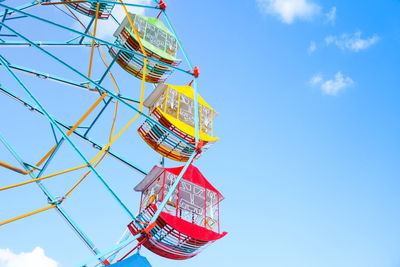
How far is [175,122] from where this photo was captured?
15.6 meters

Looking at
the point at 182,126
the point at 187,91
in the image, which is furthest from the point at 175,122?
the point at 187,91

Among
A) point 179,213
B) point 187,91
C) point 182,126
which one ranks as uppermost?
point 187,91

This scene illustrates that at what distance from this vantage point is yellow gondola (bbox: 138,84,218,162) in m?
15.5

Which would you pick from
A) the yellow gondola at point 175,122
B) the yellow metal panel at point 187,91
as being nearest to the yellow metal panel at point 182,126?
the yellow gondola at point 175,122

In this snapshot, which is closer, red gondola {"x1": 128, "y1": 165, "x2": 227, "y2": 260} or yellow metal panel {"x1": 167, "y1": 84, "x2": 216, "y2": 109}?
red gondola {"x1": 128, "y1": 165, "x2": 227, "y2": 260}

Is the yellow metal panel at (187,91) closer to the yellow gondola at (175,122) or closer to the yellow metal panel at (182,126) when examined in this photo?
the yellow gondola at (175,122)

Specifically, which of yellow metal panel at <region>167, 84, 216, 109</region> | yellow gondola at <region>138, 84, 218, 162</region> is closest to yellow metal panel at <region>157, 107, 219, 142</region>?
yellow gondola at <region>138, 84, 218, 162</region>

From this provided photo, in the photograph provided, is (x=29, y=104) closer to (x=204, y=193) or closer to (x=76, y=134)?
(x=76, y=134)

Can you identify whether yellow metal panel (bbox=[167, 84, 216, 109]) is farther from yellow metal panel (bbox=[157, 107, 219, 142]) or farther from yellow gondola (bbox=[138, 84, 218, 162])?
yellow metal panel (bbox=[157, 107, 219, 142])

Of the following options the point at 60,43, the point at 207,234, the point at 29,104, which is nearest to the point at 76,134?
the point at 29,104

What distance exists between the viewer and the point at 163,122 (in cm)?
1555

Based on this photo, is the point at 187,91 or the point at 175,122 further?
the point at 187,91

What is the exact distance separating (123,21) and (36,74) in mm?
4876

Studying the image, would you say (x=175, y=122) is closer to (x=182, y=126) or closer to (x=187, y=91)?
(x=182, y=126)
